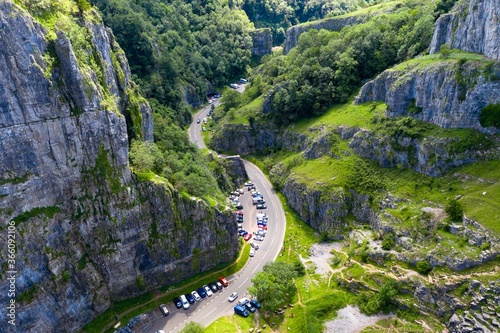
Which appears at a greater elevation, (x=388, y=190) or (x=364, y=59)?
(x=364, y=59)

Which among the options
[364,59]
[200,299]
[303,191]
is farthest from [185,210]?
[364,59]

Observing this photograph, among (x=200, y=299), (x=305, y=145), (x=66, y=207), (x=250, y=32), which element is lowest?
(x=200, y=299)

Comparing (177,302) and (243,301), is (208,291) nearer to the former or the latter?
(177,302)

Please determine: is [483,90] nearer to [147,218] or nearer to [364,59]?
[364,59]

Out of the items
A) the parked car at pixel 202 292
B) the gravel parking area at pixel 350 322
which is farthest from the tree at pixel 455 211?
the parked car at pixel 202 292

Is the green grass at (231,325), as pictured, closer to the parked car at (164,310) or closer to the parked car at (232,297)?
the parked car at (232,297)

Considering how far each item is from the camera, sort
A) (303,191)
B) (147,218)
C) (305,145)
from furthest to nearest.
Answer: (305,145) → (303,191) → (147,218)
